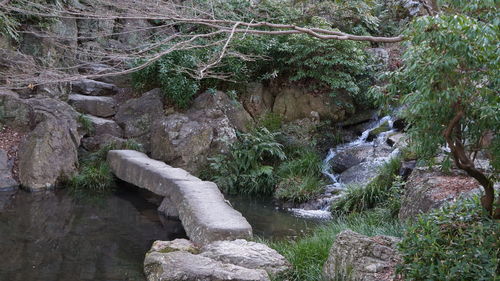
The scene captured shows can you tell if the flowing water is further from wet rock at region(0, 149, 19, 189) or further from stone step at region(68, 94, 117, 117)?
stone step at region(68, 94, 117, 117)

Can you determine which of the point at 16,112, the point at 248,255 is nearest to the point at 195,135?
the point at 16,112

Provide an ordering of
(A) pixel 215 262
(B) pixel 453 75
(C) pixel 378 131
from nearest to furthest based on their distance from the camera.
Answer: (B) pixel 453 75, (A) pixel 215 262, (C) pixel 378 131

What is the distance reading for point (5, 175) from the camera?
9.59 meters

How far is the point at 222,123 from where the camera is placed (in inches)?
455

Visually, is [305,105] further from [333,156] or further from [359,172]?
[359,172]

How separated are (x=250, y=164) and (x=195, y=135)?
1.42 metres

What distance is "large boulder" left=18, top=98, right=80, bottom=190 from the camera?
9688 millimetres

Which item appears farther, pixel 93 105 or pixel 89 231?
pixel 93 105

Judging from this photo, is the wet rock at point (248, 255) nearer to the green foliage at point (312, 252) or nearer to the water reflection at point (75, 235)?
the green foliage at point (312, 252)

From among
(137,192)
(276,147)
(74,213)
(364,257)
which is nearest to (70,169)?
(137,192)

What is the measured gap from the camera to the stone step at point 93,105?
12147 millimetres

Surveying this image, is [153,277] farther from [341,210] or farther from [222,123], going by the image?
[222,123]

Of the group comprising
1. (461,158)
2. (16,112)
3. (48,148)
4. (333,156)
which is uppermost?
(461,158)

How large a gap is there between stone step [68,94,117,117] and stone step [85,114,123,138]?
0.47 meters
